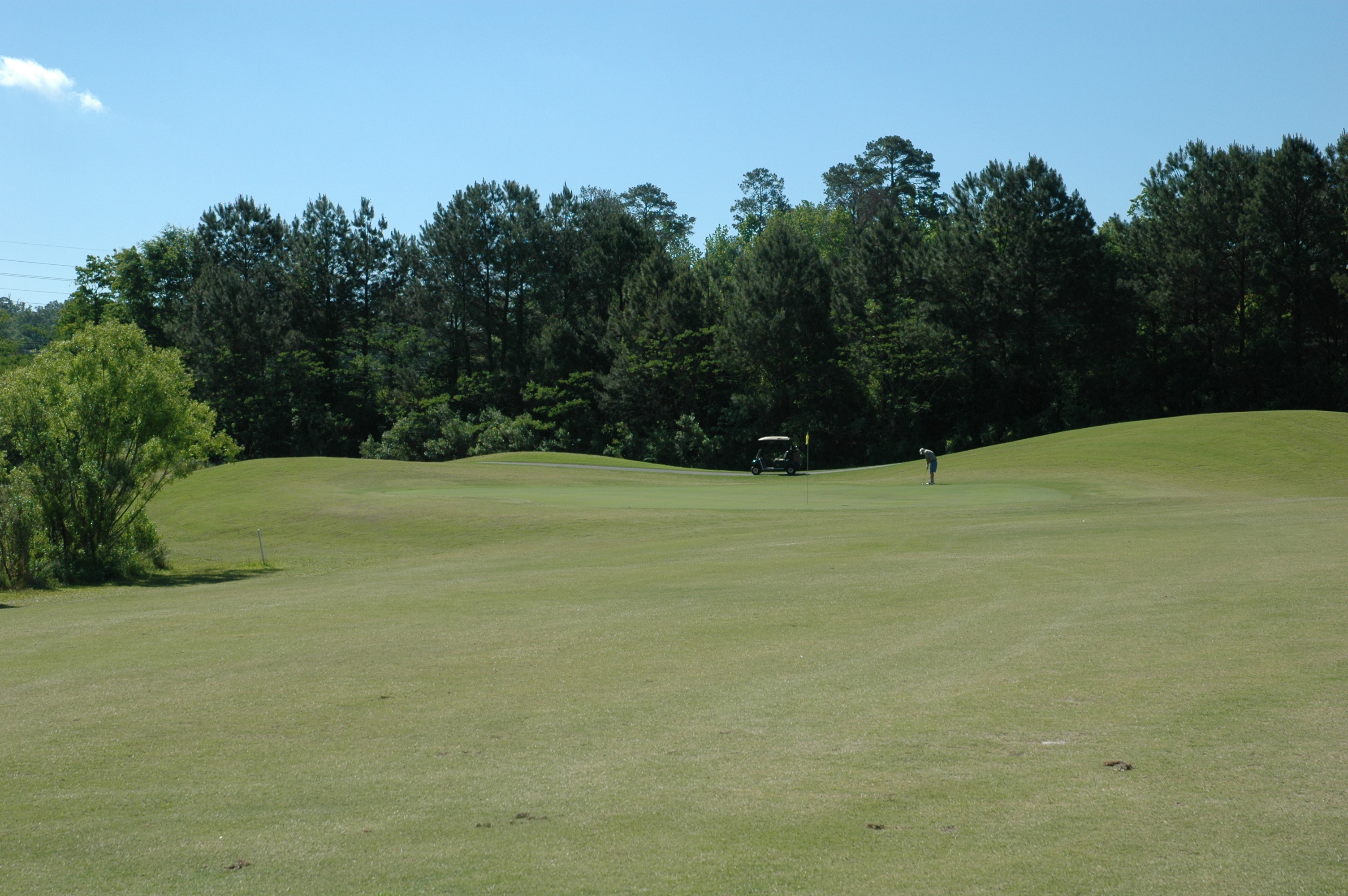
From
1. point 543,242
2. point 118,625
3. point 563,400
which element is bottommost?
point 118,625

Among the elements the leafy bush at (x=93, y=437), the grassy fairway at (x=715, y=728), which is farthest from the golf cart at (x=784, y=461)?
the grassy fairway at (x=715, y=728)

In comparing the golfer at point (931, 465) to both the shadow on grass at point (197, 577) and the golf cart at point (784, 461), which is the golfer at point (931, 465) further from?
the shadow on grass at point (197, 577)

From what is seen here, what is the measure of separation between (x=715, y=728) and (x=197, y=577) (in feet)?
72.0

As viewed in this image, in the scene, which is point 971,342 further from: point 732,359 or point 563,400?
point 563,400

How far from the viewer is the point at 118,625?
14.8 metres

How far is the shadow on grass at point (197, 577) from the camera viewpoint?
79.9 ft

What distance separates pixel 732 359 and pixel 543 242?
67.4ft

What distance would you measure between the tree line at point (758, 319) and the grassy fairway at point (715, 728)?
5084cm

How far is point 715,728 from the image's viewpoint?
767 centimetres

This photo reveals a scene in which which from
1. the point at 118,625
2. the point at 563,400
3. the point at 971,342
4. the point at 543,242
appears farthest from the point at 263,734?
the point at 543,242

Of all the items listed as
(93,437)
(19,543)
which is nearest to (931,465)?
(93,437)

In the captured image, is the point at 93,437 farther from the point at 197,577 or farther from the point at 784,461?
the point at 784,461

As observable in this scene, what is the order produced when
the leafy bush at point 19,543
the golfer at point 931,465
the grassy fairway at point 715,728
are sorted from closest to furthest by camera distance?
the grassy fairway at point 715,728, the leafy bush at point 19,543, the golfer at point 931,465

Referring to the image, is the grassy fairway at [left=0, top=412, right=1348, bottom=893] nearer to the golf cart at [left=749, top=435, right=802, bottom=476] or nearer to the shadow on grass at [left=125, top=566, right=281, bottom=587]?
the shadow on grass at [left=125, top=566, right=281, bottom=587]
